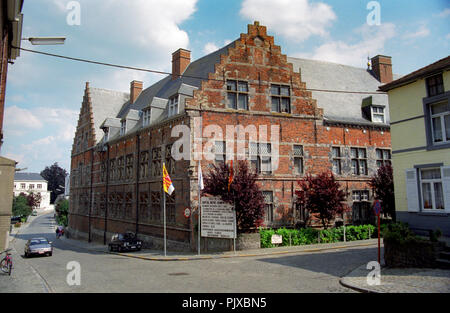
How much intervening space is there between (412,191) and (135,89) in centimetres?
3381

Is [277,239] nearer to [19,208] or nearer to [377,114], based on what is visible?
[377,114]

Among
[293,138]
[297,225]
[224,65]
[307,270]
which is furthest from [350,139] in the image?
[307,270]

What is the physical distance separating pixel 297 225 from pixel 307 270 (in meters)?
11.0

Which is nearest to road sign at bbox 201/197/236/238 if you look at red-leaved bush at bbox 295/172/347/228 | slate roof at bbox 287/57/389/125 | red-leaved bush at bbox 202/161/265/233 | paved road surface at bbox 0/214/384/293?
red-leaved bush at bbox 202/161/265/233

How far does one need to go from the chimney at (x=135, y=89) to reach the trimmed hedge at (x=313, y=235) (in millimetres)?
26458

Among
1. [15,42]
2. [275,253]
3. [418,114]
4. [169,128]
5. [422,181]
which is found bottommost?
[275,253]

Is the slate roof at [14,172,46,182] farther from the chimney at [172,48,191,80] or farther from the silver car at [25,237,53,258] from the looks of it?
the chimney at [172,48,191,80]

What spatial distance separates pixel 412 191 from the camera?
48.2 feet

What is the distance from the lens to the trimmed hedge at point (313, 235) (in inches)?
823

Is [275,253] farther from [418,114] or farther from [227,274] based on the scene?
[418,114]

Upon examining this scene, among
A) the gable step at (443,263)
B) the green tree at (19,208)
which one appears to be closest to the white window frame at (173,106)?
the gable step at (443,263)

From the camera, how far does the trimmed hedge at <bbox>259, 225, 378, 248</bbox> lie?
68.6 ft

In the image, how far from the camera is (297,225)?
23578 mm

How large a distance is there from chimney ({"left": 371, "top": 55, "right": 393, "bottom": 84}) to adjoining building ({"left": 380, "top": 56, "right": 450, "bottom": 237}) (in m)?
19.3
